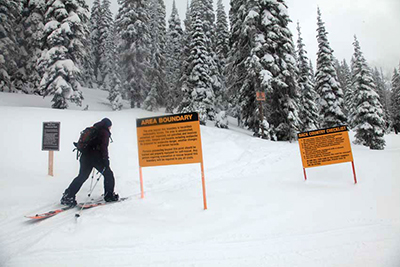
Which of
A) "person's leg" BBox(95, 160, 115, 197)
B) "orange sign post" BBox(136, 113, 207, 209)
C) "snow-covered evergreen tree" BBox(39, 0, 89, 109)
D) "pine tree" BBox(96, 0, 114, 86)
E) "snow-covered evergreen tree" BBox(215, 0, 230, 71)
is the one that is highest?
"pine tree" BBox(96, 0, 114, 86)

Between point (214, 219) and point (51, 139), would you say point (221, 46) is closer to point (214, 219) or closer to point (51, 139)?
point (51, 139)

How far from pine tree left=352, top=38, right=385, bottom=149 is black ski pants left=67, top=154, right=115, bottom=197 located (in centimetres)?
2435

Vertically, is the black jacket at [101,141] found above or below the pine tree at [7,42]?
below

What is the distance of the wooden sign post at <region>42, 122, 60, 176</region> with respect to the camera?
708 centimetres

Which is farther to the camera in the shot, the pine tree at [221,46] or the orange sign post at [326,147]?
the pine tree at [221,46]

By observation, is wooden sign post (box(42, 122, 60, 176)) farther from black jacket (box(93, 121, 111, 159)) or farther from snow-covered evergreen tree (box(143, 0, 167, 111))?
snow-covered evergreen tree (box(143, 0, 167, 111))

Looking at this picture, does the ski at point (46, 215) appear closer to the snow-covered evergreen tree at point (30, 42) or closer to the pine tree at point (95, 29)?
the snow-covered evergreen tree at point (30, 42)

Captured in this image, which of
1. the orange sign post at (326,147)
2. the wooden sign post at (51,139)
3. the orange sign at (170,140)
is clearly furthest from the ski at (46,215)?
the orange sign post at (326,147)

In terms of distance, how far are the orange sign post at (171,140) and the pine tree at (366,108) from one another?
2314 centimetres

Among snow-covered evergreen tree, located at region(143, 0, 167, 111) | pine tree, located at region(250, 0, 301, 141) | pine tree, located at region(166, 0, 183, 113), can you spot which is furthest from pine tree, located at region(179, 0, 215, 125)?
pine tree, located at region(166, 0, 183, 113)

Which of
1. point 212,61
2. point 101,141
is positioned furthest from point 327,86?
point 101,141

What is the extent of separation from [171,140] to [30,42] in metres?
27.3

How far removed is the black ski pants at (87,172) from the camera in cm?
491

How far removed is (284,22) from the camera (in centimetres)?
1703
